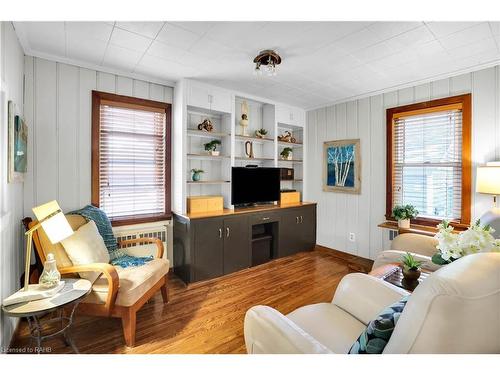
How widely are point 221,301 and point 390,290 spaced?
5.47 ft

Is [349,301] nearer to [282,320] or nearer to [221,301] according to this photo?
[282,320]

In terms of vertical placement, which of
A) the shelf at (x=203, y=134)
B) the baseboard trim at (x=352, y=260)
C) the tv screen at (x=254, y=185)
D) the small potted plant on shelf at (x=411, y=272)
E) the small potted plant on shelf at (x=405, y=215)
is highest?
the shelf at (x=203, y=134)

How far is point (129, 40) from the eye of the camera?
221 centimetres

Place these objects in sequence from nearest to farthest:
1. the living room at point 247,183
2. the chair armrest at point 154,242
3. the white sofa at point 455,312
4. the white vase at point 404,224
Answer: the white sofa at point 455,312
the living room at point 247,183
the chair armrest at point 154,242
the white vase at point 404,224

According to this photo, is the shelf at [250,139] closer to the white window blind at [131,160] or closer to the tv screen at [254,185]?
the tv screen at [254,185]

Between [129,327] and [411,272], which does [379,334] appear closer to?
[411,272]

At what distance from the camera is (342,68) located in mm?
2777

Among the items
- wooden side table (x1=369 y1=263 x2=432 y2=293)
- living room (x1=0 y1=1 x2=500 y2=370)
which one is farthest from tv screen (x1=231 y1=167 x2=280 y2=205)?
wooden side table (x1=369 y1=263 x2=432 y2=293)

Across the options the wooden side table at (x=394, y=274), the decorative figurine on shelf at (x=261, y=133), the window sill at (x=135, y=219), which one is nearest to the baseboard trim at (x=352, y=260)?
the wooden side table at (x=394, y=274)

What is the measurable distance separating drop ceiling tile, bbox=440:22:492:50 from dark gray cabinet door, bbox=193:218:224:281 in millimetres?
2887

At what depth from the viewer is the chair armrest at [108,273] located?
1836 millimetres

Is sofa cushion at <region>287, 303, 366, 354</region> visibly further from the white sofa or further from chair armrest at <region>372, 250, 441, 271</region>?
chair armrest at <region>372, 250, 441, 271</region>

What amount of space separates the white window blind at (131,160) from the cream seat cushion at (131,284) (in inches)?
40.9
